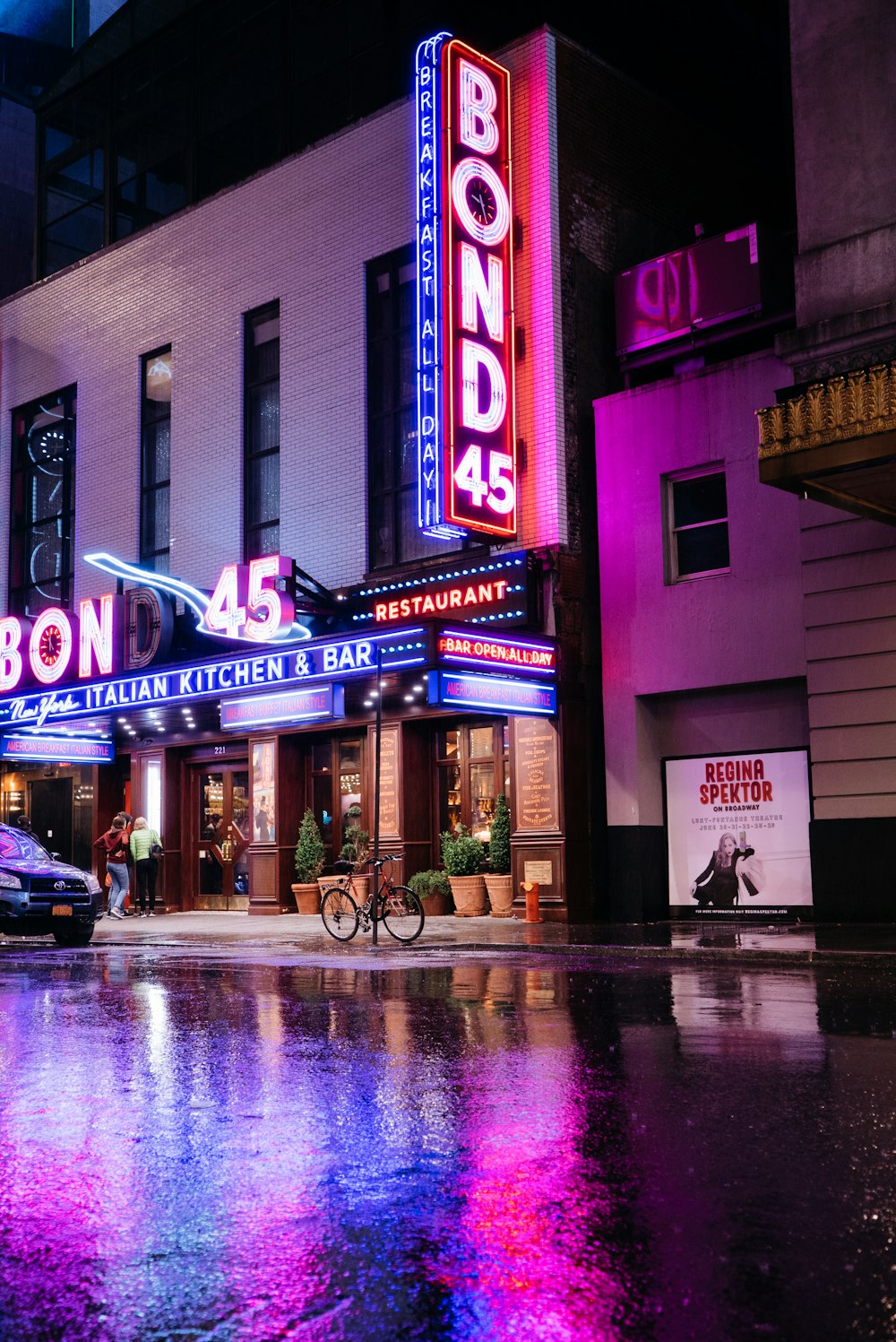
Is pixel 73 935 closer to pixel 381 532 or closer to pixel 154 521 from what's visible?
pixel 381 532

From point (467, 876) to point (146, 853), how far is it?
7506mm

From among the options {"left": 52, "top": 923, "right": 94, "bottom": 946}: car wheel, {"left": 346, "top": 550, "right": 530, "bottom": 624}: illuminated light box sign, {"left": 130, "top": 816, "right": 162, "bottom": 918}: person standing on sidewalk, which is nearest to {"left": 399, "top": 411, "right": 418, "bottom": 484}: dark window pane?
{"left": 346, "top": 550, "right": 530, "bottom": 624}: illuminated light box sign

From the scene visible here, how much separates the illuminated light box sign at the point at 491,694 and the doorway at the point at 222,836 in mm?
9034

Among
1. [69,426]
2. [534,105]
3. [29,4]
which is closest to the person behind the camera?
[534,105]

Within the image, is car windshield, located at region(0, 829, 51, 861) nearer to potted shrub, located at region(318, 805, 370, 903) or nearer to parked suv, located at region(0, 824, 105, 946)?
parked suv, located at region(0, 824, 105, 946)

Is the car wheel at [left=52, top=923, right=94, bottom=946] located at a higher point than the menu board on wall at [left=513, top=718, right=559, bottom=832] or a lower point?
lower

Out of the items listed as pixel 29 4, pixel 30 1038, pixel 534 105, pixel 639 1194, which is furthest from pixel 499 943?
pixel 29 4

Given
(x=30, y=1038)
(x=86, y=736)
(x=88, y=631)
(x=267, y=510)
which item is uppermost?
(x=267, y=510)

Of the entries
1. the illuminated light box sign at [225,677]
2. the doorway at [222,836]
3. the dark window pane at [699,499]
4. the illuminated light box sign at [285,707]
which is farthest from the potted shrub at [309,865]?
the dark window pane at [699,499]

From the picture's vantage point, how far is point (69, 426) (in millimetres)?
32781

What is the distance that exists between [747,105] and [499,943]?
791 inches

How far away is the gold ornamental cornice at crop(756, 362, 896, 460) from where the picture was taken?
14.8 metres

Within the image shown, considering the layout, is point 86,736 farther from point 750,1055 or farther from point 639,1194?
point 639,1194

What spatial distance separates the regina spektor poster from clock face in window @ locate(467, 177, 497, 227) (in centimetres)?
948
